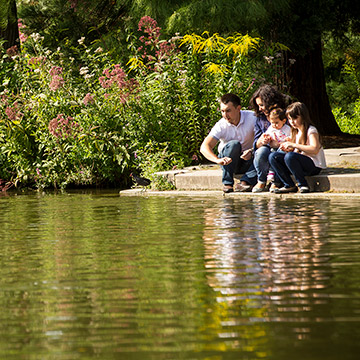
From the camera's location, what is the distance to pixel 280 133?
11.7 m

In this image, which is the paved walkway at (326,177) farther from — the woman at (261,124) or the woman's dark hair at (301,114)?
the woman's dark hair at (301,114)

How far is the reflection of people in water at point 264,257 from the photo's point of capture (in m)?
4.60

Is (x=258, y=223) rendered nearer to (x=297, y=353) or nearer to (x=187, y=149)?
(x=297, y=353)

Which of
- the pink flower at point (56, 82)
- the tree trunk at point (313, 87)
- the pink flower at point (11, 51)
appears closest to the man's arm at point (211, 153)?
the pink flower at point (56, 82)

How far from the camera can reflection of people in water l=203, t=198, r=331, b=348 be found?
15.1 ft

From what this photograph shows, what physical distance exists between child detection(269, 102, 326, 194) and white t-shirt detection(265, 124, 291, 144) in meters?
0.24

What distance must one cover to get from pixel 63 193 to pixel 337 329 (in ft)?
34.1

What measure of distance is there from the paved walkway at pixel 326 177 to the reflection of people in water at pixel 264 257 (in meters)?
1.07

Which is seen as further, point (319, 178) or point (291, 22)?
point (291, 22)

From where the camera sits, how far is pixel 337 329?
4004 millimetres

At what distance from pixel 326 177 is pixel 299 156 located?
47cm

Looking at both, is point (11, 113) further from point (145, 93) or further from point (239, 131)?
point (239, 131)

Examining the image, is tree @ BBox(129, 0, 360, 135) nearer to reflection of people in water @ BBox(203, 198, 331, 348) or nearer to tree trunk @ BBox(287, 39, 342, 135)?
tree trunk @ BBox(287, 39, 342, 135)

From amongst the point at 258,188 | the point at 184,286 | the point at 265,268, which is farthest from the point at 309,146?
the point at 184,286
